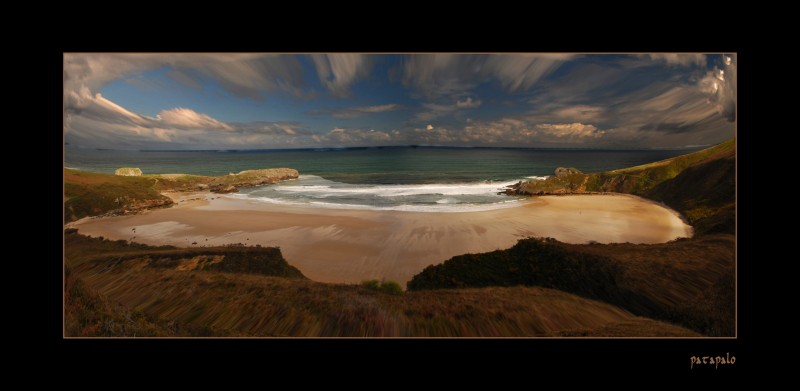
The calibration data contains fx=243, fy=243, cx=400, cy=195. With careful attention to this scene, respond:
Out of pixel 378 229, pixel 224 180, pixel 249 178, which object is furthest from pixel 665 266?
pixel 224 180

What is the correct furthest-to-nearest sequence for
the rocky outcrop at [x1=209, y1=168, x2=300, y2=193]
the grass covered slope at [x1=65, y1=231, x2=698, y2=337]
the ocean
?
the rocky outcrop at [x1=209, y1=168, x2=300, y2=193] → the ocean → the grass covered slope at [x1=65, y1=231, x2=698, y2=337]

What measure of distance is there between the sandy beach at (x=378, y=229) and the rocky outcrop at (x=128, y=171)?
53 cm

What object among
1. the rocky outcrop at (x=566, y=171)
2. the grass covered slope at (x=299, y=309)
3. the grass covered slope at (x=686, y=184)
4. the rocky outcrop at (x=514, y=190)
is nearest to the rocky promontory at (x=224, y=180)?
the grass covered slope at (x=299, y=309)

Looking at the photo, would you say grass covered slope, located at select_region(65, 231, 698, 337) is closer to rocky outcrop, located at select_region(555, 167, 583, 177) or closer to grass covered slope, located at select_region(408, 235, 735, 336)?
grass covered slope, located at select_region(408, 235, 735, 336)

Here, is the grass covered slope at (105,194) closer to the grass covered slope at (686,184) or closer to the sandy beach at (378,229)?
the sandy beach at (378,229)

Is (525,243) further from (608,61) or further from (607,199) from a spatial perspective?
(608,61)

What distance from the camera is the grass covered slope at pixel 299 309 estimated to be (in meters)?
2.38

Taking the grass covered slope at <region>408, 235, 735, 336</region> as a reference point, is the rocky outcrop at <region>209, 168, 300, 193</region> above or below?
above

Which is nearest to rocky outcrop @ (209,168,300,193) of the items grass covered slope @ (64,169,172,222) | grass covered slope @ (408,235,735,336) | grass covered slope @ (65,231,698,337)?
grass covered slope @ (64,169,172,222)

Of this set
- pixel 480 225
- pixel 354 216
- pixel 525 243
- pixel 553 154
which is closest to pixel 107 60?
pixel 354 216

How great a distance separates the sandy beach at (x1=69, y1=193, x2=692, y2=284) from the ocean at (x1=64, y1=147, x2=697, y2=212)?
0.22 m

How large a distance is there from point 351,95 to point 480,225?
240cm

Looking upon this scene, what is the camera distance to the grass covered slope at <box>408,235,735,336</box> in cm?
247

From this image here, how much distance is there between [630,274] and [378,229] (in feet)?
9.12
